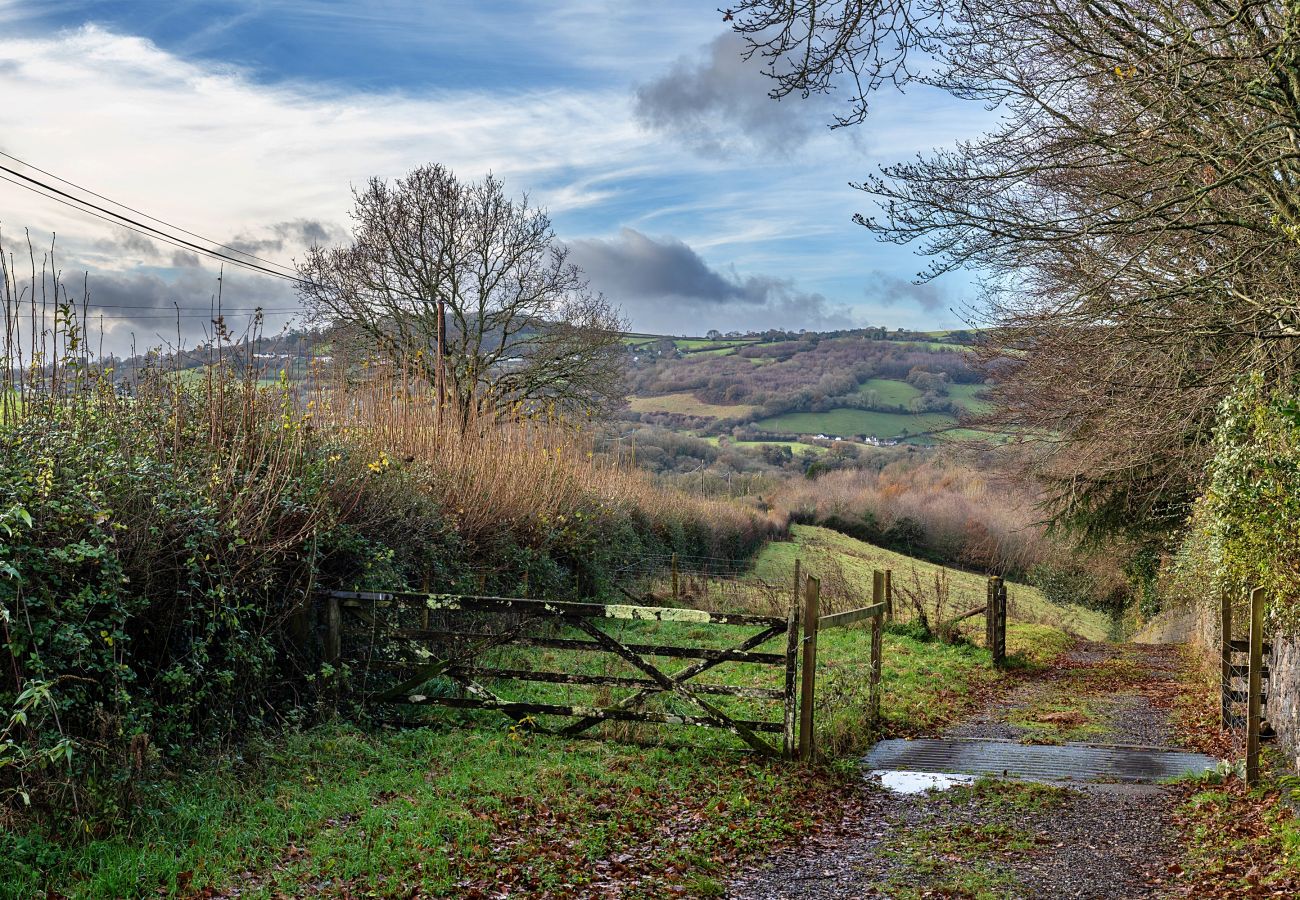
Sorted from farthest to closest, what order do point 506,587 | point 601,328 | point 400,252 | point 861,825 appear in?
point 601,328 < point 400,252 < point 506,587 < point 861,825

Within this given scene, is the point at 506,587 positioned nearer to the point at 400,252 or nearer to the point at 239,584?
the point at 239,584

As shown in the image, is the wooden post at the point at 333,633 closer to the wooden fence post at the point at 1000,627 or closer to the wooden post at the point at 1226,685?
the wooden post at the point at 1226,685

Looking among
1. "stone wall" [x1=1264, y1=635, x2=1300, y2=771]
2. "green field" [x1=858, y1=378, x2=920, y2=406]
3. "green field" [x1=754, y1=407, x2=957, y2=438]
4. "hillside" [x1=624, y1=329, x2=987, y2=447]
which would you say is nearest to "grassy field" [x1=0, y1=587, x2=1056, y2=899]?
"stone wall" [x1=1264, y1=635, x2=1300, y2=771]

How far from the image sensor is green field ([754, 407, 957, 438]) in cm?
8394

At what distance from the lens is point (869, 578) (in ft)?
124

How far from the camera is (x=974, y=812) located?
29.4 feet

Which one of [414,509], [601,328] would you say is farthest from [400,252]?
[414,509]

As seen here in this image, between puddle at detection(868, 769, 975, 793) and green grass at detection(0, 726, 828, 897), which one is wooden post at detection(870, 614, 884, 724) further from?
green grass at detection(0, 726, 828, 897)

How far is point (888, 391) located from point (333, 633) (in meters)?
84.4

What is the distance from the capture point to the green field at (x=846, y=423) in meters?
83.9

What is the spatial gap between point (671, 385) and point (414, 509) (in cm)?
8132

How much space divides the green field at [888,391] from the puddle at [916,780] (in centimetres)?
8009

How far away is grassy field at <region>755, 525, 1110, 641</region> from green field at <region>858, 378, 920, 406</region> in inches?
1571

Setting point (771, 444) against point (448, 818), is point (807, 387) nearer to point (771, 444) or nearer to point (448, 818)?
point (771, 444)
